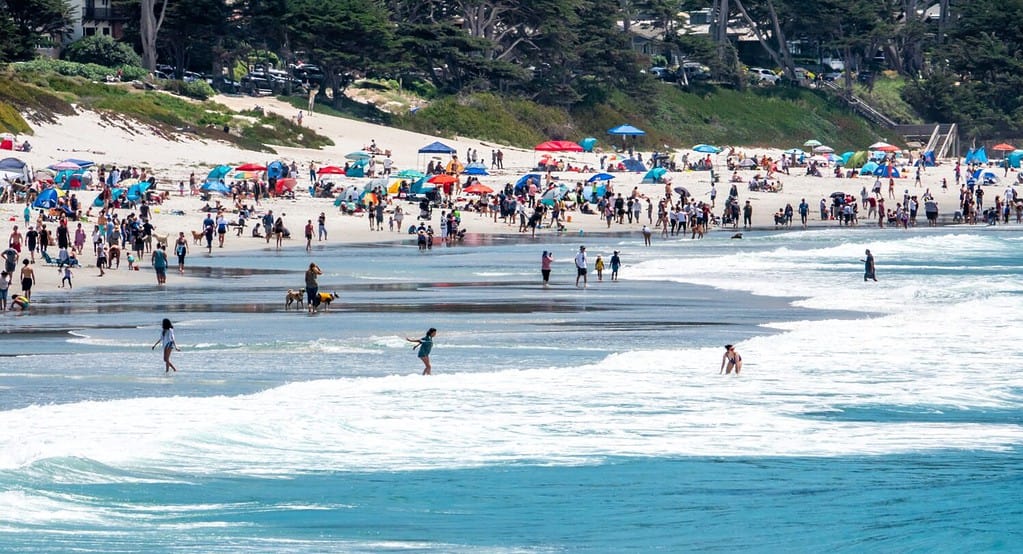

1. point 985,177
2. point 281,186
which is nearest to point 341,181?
point 281,186

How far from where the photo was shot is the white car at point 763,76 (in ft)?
336

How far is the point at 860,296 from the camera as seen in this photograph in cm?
3400

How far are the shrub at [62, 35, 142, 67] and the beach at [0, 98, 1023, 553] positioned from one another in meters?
40.6

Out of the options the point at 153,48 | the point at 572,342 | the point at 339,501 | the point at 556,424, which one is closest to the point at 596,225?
the point at 153,48

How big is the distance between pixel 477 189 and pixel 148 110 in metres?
15.7

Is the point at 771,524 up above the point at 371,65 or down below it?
below

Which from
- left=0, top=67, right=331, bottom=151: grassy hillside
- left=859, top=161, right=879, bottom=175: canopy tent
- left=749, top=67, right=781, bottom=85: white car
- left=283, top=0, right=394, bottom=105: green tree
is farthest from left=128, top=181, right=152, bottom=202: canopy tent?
left=749, top=67, right=781, bottom=85: white car

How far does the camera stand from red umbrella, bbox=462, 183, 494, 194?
59.5 metres

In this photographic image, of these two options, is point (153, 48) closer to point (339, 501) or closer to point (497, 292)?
point (497, 292)

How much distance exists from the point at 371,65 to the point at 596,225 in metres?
22.2

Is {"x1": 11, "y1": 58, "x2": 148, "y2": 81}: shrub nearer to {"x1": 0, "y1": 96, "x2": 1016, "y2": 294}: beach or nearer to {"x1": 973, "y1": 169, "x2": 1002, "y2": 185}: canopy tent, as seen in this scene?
{"x1": 0, "y1": 96, "x2": 1016, "y2": 294}: beach

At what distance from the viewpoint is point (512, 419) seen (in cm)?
1931

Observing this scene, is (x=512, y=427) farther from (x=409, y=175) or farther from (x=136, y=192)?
(x=409, y=175)

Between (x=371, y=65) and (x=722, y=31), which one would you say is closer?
(x=371, y=65)
